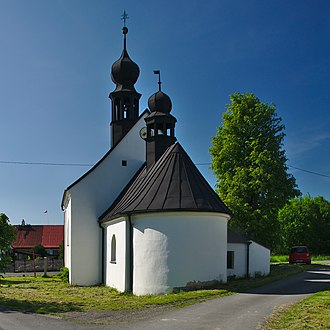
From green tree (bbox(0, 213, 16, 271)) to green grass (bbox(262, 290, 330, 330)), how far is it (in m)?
9.79

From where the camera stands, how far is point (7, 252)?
15625 millimetres

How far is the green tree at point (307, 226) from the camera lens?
2485 inches

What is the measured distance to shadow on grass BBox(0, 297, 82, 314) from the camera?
42.3 ft

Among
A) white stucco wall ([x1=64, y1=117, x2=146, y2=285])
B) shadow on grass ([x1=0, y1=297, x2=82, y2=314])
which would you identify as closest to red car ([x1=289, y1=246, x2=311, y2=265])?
white stucco wall ([x1=64, y1=117, x2=146, y2=285])

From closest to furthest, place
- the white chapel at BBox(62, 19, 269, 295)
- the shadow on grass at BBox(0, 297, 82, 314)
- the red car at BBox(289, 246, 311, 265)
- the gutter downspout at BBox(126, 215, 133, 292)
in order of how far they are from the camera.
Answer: the shadow on grass at BBox(0, 297, 82, 314) < the white chapel at BBox(62, 19, 269, 295) < the gutter downspout at BBox(126, 215, 133, 292) < the red car at BBox(289, 246, 311, 265)

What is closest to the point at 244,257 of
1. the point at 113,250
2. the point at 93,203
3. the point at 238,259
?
the point at 238,259

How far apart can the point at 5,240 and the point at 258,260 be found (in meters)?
13.4


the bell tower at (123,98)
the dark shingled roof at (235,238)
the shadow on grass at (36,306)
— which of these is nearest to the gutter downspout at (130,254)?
the shadow on grass at (36,306)

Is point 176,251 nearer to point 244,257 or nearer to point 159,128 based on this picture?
point 244,257

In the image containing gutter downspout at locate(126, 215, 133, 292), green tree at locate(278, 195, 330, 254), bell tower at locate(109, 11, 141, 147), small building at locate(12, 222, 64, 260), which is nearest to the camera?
gutter downspout at locate(126, 215, 133, 292)

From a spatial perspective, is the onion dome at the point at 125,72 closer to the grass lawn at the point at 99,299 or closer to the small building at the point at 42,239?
the grass lawn at the point at 99,299

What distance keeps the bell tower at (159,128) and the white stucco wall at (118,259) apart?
422 centimetres

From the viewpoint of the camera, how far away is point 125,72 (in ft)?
88.9

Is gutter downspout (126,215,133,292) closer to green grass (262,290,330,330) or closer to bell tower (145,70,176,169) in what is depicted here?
bell tower (145,70,176,169)
